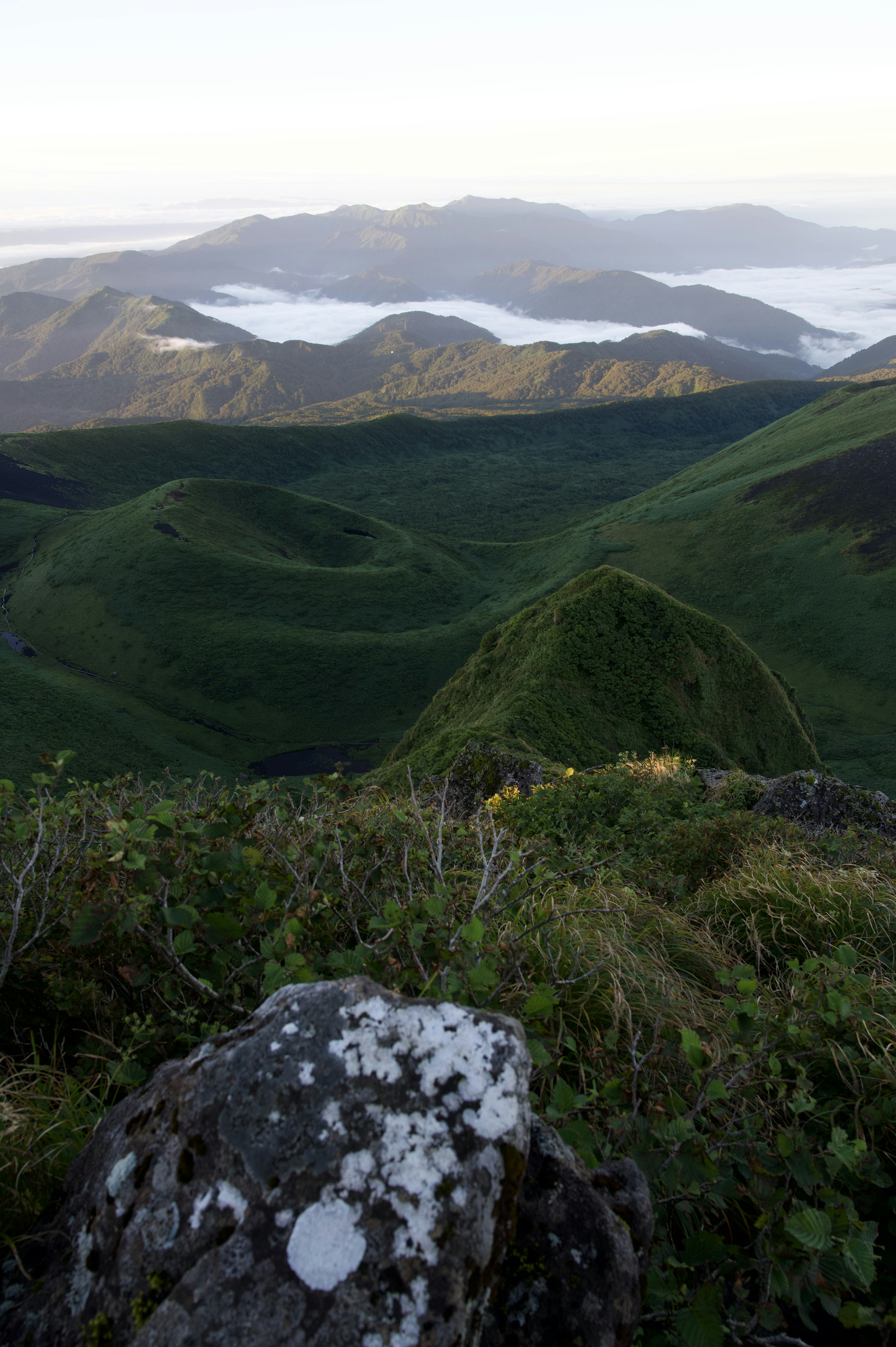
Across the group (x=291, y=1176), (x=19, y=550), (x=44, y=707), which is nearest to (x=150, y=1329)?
(x=291, y=1176)

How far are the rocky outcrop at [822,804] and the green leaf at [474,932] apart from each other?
8753 millimetres

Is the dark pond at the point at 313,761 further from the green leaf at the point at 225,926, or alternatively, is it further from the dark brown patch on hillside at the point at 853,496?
the dark brown patch on hillside at the point at 853,496

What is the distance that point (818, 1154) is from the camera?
3.00 metres

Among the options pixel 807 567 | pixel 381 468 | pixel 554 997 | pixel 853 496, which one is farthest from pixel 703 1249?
pixel 381 468

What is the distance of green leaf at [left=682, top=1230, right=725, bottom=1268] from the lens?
2.46 metres

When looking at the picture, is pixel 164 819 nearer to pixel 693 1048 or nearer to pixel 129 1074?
pixel 129 1074

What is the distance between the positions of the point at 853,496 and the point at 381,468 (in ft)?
373

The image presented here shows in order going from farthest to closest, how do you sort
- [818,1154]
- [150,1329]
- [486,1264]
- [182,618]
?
[182,618], [818,1154], [486,1264], [150,1329]

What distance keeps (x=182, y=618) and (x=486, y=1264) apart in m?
72.0

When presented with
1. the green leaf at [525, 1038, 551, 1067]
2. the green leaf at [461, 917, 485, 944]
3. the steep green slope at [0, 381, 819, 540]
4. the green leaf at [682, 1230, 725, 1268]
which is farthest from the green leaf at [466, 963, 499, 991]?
the steep green slope at [0, 381, 819, 540]

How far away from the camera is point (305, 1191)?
1.91 m

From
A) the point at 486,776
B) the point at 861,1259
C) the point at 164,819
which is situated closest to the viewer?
the point at 861,1259

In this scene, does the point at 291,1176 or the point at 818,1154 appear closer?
the point at 291,1176

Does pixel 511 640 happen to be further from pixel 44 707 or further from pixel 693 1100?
pixel 44 707
